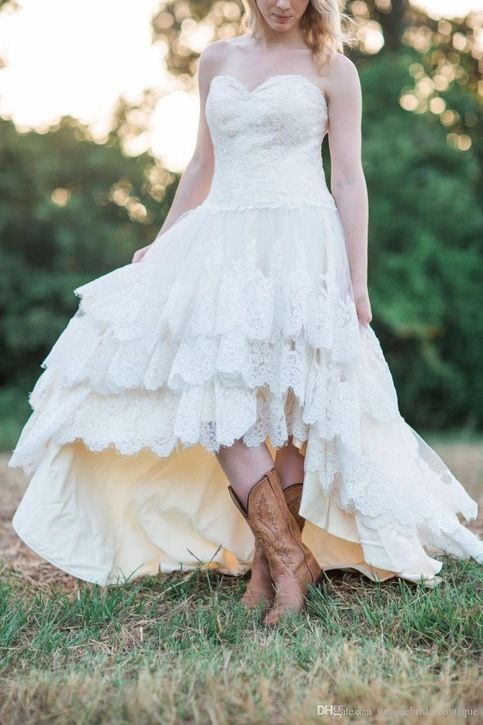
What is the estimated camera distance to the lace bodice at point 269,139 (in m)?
2.43

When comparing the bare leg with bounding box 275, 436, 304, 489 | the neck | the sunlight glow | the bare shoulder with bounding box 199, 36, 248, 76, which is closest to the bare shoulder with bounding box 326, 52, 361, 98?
the neck

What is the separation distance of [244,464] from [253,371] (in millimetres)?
270

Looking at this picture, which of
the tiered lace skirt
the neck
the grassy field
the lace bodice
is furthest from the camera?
the neck

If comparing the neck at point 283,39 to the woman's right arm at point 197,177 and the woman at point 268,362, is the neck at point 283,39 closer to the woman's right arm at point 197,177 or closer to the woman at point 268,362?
the woman at point 268,362

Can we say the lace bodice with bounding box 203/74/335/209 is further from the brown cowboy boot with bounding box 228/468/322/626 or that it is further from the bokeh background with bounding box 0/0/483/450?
the bokeh background with bounding box 0/0/483/450

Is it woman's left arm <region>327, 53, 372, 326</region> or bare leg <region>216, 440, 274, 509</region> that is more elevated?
woman's left arm <region>327, 53, 372, 326</region>

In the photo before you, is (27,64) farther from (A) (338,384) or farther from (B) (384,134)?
(A) (338,384)

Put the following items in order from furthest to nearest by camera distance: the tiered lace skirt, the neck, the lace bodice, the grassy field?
the neck
the lace bodice
the tiered lace skirt
the grassy field

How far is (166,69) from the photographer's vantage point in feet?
39.1

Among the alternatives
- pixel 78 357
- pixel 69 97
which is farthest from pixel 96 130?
pixel 78 357

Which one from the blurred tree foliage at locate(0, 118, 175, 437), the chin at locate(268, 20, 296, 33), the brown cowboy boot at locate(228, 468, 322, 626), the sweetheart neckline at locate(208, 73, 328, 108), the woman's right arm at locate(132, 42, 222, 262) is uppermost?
the chin at locate(268, 20, 296, 33)

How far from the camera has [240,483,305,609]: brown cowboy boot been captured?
248 centimetres

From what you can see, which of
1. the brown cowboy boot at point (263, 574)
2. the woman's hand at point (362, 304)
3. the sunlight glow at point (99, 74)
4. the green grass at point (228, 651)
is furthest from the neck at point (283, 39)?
the sunlight glow at point (99, 74)

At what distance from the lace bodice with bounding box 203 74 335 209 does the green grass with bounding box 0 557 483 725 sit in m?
1.13
